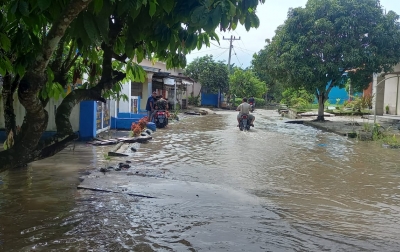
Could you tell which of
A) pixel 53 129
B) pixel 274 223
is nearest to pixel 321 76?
pixel 53 129

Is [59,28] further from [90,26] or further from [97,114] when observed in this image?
[97,114]

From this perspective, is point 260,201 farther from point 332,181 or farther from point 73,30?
point 73,30

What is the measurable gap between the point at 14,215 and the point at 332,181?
585cm

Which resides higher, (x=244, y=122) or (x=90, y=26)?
(x=90, y=26)

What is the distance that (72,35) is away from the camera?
326 centimetres

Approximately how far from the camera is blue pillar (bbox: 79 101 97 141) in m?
13.2

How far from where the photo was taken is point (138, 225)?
207 inches

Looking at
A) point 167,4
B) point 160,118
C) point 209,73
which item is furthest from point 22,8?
point 209,73

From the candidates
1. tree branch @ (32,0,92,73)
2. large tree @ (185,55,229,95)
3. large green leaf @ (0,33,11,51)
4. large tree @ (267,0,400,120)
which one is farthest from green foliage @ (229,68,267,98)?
tree branch @ (32,0,92,73)

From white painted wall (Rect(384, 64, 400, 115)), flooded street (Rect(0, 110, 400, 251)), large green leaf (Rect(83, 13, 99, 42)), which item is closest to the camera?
large green leaf (Rect(83, 13, 99, 42))

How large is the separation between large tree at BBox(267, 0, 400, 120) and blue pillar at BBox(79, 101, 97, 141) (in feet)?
42.1

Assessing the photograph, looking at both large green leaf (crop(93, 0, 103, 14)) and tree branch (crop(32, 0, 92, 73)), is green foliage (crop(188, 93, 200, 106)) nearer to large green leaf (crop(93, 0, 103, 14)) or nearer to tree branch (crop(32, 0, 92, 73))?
tree branch (crop(32, 0, 92, 73))

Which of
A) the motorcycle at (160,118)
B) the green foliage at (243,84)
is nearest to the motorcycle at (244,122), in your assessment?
the motorcycle at (160,118)

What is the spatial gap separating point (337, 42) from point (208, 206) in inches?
727
